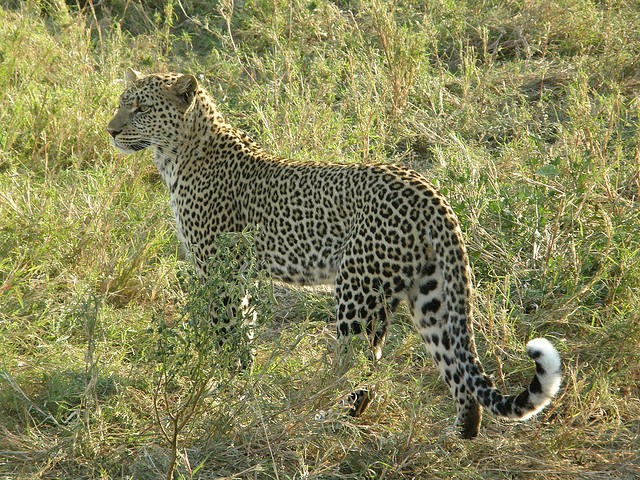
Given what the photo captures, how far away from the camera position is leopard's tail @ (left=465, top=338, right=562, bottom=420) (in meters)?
4.44

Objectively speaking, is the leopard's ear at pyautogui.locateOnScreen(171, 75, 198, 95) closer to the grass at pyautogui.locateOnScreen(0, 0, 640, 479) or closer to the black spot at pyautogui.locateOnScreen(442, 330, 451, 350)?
the grass at pyautogui.locateOnScreen(0, 0, 640, 479)

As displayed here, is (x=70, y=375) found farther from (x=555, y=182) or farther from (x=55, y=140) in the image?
(x=555, y=182)

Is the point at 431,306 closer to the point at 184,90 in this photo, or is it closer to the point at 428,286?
the point at 428,286

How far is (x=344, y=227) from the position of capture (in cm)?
542

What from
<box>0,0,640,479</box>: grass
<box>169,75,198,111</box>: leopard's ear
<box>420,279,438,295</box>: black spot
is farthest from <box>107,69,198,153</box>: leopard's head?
<box>420,279,438,295</box>: black spot

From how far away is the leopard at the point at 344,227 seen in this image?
494 centimetres

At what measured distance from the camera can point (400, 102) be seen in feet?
27.4

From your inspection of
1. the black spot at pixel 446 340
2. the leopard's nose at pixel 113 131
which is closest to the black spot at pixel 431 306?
the black spot at pixel 446 340

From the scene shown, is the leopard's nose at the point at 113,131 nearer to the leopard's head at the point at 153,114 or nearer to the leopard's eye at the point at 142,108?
the leopard's head at the point at 153,114

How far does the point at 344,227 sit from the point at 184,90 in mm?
1528

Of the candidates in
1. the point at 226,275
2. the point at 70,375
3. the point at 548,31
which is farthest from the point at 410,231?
the point at 548,31

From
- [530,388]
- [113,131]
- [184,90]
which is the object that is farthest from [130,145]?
[530,388]

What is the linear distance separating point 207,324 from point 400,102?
14.1ft

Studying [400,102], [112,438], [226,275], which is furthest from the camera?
[400,102]
